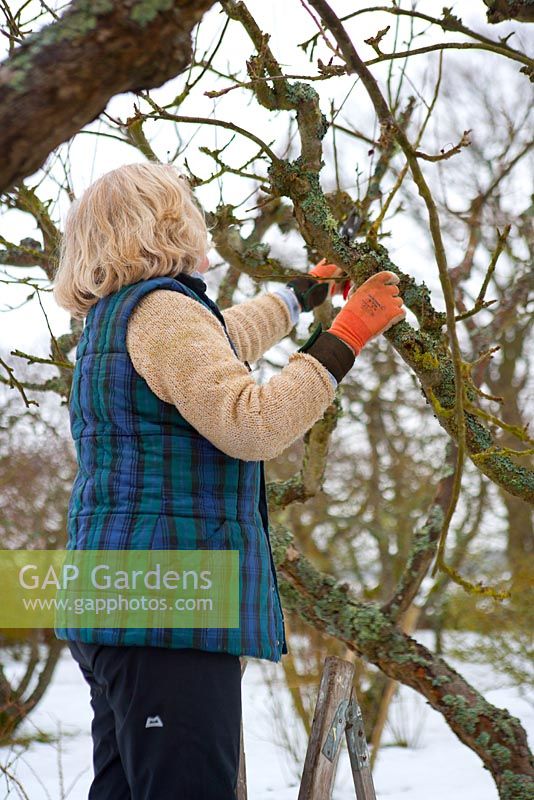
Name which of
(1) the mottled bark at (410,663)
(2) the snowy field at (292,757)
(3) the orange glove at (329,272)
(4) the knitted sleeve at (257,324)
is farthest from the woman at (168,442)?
(2) the snowy field at (292,757)

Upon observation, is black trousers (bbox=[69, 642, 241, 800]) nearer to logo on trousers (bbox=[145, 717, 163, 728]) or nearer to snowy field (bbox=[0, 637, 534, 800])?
logo on trousers (bbox=[145, 717, 163, 728])

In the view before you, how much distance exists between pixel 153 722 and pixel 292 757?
3.32 meters

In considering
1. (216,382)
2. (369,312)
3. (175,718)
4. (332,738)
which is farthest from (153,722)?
(369,312)

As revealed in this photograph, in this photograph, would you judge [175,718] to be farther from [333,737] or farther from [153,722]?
[333,737]

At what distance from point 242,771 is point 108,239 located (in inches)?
56.1

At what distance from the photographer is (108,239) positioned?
1.67 m

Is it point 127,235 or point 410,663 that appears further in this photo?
point 410,663

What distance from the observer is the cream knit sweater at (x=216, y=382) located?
1498 mm

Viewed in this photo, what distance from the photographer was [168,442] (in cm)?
158

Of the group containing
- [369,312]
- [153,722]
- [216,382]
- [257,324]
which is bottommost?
[153,722]

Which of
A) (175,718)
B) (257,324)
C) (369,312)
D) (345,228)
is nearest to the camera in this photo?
(175,718)

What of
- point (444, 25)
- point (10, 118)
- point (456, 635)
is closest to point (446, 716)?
point (444, 25)

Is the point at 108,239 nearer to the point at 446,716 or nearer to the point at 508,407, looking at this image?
the point at 446,716

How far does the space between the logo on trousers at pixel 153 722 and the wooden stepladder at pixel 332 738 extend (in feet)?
2.03
